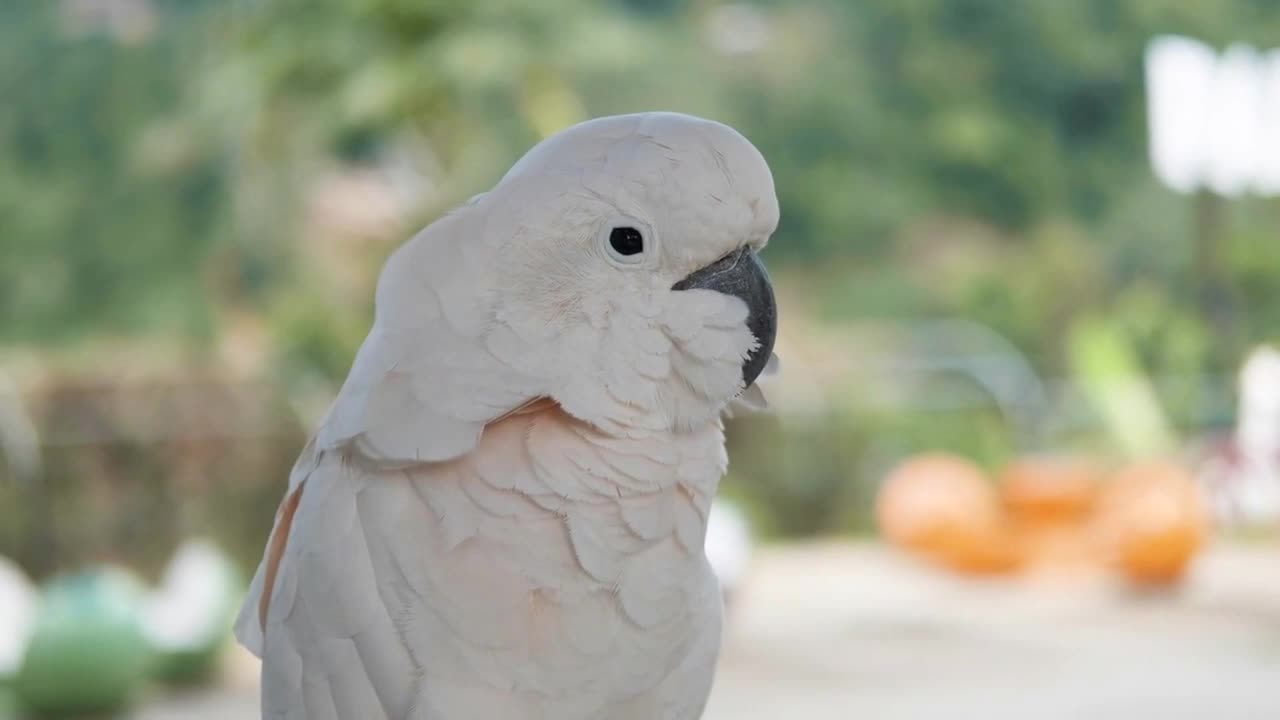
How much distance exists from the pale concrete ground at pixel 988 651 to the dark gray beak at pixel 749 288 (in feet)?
7.45

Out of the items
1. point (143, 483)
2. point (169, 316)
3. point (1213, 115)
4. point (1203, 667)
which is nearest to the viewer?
point (1203, 667)

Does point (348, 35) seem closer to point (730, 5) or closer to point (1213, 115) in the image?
point (730, 5)

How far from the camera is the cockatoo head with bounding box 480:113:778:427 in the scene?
0.65 m

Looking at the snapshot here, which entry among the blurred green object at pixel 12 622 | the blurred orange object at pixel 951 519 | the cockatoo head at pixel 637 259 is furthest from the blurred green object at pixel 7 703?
the cockatoo head at pixel 637 259

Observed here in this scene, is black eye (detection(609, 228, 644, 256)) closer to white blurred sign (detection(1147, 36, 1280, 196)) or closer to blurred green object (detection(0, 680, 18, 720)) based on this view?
blurred green object (detection(0, 680, 18, 720))

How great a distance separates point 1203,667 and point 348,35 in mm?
3852

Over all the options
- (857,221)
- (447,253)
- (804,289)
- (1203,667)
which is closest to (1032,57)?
(857,221)

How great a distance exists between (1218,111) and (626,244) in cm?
497

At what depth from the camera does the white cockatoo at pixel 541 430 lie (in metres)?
0.65

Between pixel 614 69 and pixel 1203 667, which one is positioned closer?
pixel 1203 667

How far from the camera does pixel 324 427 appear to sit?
2.34 ft

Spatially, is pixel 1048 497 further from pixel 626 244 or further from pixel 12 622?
pixel 626 244

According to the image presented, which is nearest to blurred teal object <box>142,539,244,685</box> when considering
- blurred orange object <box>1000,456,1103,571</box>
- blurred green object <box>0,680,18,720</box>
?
blurred green object <box>0,680,18,720</box>

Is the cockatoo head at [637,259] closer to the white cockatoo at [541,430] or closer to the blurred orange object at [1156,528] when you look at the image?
the white cockatoo at [541,430]
